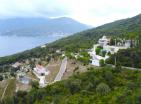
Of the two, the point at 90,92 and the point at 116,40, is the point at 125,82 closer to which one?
the point at 90,92

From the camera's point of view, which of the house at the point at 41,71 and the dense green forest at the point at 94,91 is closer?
the dense green forest at the point at 94,91

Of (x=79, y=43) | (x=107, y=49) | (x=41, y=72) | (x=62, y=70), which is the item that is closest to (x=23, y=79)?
(x=41, y=72)

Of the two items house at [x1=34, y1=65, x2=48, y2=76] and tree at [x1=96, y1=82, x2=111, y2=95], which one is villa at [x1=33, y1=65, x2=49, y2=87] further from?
tree at [x1=96, y1=82, x2=111, y2=95]

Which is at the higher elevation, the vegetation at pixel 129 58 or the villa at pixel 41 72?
the vegetation at pixel 129 58

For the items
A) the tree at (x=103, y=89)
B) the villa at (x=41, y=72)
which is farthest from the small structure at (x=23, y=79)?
the tree at (x=103, y=89)

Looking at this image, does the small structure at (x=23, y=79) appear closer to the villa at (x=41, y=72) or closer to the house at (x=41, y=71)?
the villa at (x=41, y=72)

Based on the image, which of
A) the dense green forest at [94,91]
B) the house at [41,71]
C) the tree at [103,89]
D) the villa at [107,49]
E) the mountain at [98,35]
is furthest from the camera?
the mountain at [98,35]

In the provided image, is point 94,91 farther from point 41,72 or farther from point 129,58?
point 41,72

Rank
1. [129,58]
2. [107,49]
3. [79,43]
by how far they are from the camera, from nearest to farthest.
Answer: [129,58] → [107,49] → [79,43]

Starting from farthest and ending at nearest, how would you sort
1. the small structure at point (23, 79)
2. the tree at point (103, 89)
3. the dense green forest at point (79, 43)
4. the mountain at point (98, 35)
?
1. the mountain at point (98, 35)
2. the dense green forest at point (79, 43)
3. the small structure at point (23, 79)
4. the tree at point (103, 89)

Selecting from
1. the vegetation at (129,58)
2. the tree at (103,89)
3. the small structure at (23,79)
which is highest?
the vegetation at (129,58)
